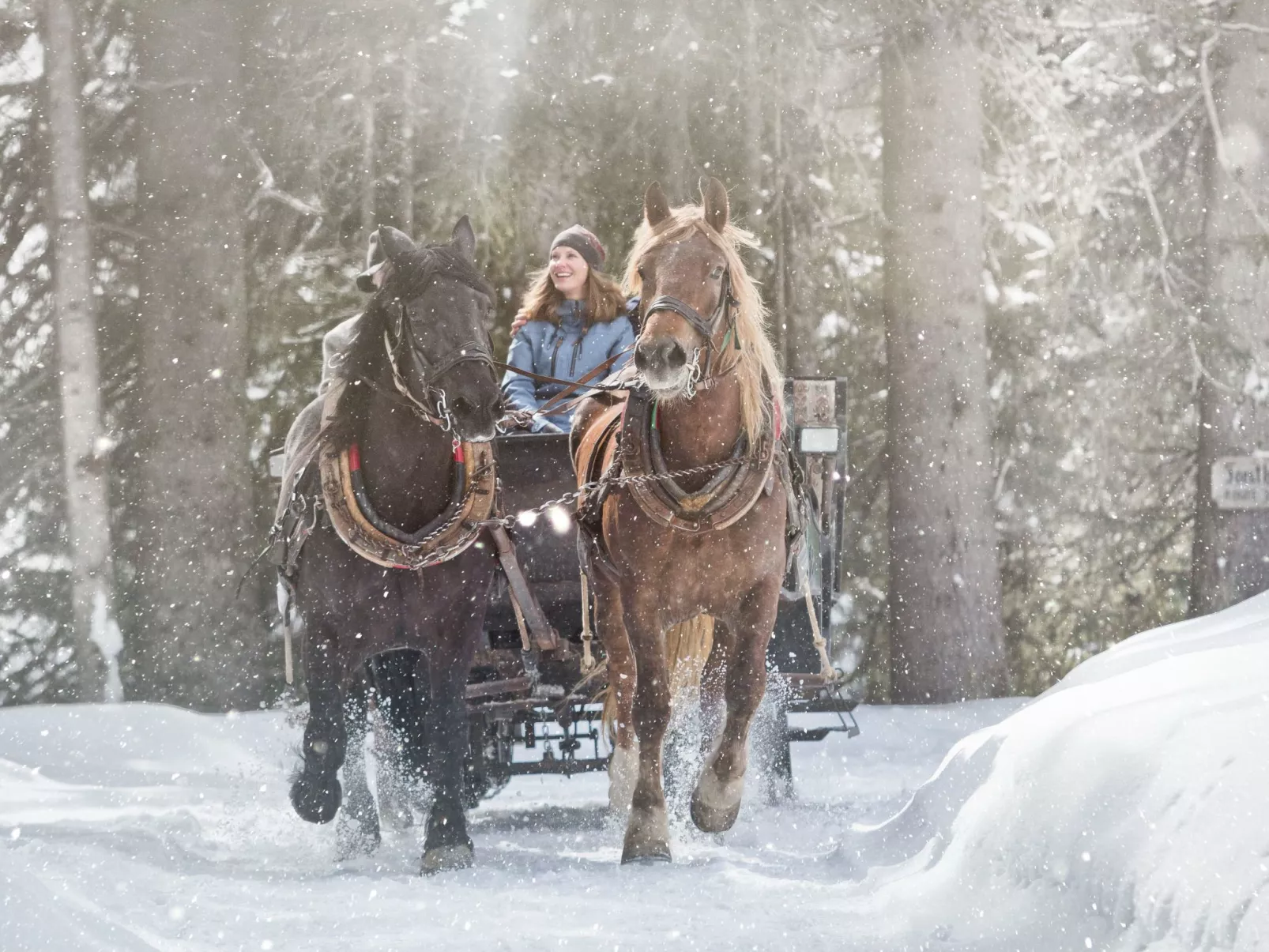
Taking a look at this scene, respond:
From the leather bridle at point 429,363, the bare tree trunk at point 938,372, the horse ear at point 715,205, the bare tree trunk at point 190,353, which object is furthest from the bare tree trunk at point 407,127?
the horse ear at point 715,205

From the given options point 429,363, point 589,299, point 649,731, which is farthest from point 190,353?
point 649,731

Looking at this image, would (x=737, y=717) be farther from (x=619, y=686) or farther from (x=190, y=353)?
(x=190, y=353)

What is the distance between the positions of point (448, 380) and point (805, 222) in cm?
675

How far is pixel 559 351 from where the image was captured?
7340mm

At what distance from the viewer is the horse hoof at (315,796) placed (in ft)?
18.4

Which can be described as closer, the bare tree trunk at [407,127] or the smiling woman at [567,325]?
the smiling woman at [567,325]

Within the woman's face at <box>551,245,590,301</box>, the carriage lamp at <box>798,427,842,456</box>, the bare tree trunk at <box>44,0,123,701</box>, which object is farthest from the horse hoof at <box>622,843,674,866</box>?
the bare tree trunk at <box>44,0,123,701</box>

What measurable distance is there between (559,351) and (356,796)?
2.34m

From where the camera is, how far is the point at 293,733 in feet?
33.3

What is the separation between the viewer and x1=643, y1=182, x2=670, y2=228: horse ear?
5250 mm

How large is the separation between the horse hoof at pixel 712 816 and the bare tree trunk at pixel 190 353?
597 centimetres

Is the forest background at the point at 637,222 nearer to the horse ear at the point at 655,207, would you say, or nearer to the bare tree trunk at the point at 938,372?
the bare tree trunk at the point at 938,372

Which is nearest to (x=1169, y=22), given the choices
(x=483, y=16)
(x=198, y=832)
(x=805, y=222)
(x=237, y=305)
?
(x=805, y=222)

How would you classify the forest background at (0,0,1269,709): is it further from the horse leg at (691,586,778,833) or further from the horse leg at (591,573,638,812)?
the horse leg at (691,586,778,833)
